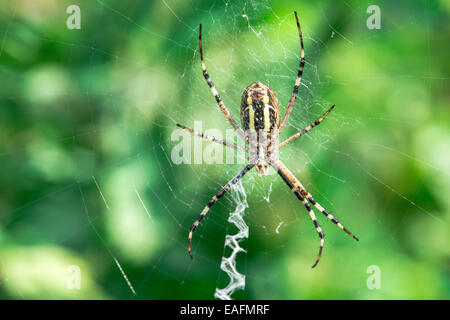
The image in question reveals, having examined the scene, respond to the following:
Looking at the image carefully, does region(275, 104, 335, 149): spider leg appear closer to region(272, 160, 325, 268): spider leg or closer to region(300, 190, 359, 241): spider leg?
region(272, 160, 325, 268): spider leg

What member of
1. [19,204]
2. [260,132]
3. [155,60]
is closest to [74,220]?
[19,204]

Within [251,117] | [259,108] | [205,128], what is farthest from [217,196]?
[259,108]

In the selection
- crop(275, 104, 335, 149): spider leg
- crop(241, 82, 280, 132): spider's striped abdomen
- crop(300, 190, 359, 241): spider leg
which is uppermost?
crop(241, 82, 280, 132): spider's striped abdomen

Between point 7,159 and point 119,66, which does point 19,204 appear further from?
point 119,66

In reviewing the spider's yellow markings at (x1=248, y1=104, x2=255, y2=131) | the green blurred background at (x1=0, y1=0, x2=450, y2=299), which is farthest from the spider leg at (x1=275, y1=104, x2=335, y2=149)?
the spider's yellow markings at (x1=248, y1=104, x2=255, y2=131)

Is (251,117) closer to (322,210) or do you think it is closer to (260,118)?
(260,118)

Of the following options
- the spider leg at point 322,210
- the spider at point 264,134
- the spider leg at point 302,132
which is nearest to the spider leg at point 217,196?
the spider at point 264,134

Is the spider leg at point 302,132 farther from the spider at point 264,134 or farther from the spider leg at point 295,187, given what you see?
the spider leg at point 295,187
